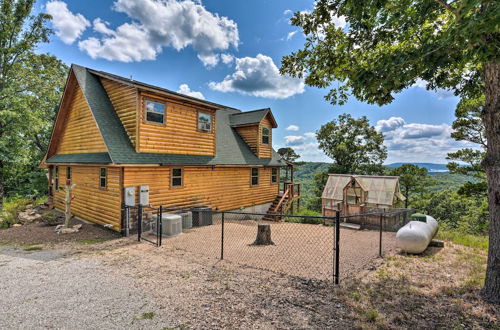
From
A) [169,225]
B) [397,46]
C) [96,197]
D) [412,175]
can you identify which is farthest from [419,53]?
[412,175]

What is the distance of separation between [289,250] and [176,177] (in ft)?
23.1

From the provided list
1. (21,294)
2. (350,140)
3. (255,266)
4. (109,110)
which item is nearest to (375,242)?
(255,266)

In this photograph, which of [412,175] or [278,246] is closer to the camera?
[278,246]

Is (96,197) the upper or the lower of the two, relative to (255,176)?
lower

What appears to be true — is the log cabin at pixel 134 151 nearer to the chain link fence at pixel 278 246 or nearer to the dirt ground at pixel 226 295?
the chain link fence at pixel 278 246

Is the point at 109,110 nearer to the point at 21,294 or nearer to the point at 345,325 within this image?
the point at 21,294

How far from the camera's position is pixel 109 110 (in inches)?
474

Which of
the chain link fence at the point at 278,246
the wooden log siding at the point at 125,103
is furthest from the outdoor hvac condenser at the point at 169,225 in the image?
the wooden log siding at the point at 125,103

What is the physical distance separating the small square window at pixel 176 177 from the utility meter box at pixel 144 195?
1.66 m

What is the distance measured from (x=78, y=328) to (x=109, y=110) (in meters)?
10.9

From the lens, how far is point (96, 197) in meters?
11.7

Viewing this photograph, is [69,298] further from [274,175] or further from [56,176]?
[274,175]

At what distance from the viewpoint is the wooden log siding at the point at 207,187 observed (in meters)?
11.1

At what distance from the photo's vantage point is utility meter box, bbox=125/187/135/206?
10094 millimetres
